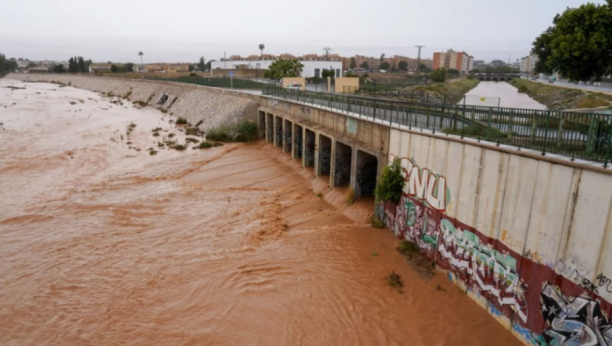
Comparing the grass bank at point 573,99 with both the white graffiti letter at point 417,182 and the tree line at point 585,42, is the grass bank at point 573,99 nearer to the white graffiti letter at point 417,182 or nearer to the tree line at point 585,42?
the tree line at point 585,42

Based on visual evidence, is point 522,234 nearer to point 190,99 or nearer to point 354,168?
point 354,168

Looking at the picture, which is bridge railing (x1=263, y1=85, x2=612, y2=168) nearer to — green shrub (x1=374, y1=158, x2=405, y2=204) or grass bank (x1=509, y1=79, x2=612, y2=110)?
green shrub (x1=374, y1=158, x2=405, y2=204)

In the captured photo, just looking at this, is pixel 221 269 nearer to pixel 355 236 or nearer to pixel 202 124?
pixel 355 236

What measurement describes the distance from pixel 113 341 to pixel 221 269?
492 cm

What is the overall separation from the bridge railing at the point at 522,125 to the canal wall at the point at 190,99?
1135 inches

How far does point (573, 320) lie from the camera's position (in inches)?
382

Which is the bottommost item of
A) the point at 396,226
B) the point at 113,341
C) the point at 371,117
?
the point at 113,341

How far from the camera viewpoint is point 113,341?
12586 mm

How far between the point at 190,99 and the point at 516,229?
60.9m

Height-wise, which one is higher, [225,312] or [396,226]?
[396,226]

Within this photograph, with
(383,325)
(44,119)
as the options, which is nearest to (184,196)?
(383,325)

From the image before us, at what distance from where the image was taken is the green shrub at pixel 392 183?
58.4 feet

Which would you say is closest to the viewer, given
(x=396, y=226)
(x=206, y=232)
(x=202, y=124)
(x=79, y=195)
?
(x=396, y=226)

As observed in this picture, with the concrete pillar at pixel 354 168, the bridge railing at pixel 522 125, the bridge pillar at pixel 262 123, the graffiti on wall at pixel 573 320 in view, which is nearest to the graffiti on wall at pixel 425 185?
the bridge railing at pixel 522 125
